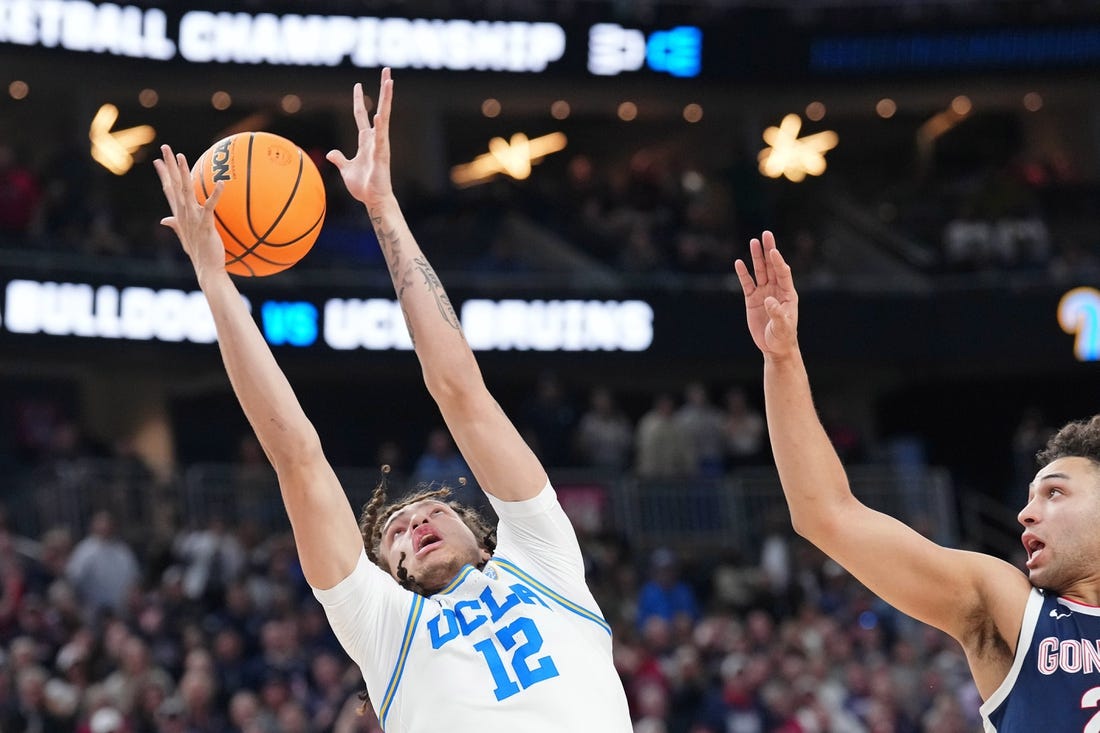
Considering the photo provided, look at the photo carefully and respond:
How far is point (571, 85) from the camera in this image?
2569 cm

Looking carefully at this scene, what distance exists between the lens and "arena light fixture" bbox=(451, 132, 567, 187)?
28078 millimetres

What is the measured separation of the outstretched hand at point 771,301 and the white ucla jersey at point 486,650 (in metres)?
0.88

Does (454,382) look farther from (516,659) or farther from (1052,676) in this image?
(1052,676)

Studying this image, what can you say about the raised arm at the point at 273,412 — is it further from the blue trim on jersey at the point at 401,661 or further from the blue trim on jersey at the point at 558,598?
the blue trim on jersey at the point at 558,598

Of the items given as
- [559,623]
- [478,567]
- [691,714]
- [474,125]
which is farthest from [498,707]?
[474,125]

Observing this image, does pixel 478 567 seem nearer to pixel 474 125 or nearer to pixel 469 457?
pixel 469 457

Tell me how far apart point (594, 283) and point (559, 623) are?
17797 millimetres

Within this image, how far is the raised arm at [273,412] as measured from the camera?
438 centimetres

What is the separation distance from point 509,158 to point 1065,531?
2456 cm

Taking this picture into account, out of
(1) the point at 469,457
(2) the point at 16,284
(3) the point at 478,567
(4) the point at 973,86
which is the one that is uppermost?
(4) the point at 973,86

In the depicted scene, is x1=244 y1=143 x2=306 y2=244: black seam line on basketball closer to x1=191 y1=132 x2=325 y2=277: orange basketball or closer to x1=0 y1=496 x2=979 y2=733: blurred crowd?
x1=191 y1=132 x2=325 y2=277: orange basketball

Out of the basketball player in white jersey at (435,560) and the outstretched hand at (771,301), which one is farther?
the basketball player in white jersey at (435,560)

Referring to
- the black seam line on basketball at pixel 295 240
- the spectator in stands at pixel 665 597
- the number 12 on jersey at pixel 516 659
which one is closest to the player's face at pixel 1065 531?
the number 12 on jersey at pixel 516 659

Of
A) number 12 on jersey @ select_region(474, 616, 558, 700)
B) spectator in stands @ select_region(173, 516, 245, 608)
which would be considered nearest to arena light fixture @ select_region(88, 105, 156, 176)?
spectator in stands @ select_region(173, 516, 245, 608)
